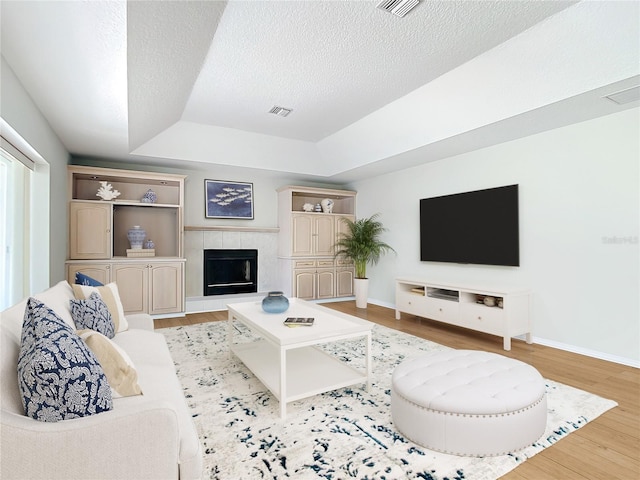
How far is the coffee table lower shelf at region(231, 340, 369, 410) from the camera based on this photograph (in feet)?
7.69

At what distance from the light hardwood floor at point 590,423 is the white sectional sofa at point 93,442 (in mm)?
1548

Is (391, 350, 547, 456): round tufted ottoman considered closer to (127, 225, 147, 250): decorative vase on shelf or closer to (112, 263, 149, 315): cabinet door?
(112, 263, 149, 315): cabinet door

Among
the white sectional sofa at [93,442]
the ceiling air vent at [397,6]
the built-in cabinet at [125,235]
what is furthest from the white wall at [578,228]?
the built-in cabinet at [125,235]

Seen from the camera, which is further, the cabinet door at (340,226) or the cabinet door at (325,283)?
the cabinet door at (340,226)

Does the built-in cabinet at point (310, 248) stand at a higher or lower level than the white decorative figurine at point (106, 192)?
lower

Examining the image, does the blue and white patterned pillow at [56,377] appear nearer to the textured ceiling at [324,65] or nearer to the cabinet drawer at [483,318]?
the textured ceiling at [324,65]

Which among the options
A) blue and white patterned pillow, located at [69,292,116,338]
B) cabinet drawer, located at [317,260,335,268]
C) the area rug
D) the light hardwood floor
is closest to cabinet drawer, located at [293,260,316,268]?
cabinet drawer, located at [317,260,335,268]

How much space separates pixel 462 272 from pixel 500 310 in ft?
3.53

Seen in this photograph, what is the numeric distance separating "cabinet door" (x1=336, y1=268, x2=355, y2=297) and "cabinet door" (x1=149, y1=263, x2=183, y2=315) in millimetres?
2826

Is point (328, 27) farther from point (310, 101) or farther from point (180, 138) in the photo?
point (180, 138)

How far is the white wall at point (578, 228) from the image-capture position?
320cm

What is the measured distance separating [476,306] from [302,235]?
3.21 m

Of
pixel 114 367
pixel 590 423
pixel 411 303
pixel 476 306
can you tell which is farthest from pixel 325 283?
pixel 114 367

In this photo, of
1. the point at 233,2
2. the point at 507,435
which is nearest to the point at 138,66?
the point at 233,2
